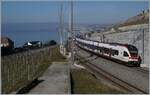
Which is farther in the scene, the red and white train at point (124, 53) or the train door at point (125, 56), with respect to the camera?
the train door at point (125, 56)

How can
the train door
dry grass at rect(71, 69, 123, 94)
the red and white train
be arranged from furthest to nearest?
the train door → the red and white train → dry grass at rect(71, 69, 123, 94)

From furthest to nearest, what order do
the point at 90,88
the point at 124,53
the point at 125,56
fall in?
the point at 124,53 → the point at 125,56 → the point at 90,88

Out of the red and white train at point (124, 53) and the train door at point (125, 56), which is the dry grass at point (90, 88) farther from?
the train door at point (125, 56)

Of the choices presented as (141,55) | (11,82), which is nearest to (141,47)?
(141,55)

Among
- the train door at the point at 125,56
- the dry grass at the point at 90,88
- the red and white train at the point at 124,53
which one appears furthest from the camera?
the train door at the point at 125,56

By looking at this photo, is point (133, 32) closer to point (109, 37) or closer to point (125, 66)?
point (125, 66)

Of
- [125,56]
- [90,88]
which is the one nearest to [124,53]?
[125,56]

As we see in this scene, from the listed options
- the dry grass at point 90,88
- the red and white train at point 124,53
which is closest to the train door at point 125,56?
the red and white train at point 124,53

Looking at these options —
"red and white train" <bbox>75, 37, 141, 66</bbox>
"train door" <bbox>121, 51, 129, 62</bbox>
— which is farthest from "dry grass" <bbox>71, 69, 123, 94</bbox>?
"train door" <bbox>121, 51, 129, 62</bbox>

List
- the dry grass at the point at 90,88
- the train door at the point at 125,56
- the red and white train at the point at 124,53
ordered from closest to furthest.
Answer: the dry grass at the point at 90,88
the red and white train at the point at 124,53
the train door at the point at 125,56

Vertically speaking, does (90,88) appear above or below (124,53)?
below

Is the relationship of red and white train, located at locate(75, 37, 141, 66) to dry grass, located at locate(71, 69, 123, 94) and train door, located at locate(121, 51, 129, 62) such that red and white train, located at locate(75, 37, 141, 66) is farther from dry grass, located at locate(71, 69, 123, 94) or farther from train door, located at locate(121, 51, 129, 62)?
dry grass, located at locate(71, 69, 123, 94)

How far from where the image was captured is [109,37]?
78375 mm

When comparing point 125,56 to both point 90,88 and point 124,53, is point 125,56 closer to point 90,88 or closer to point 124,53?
point 124,53
